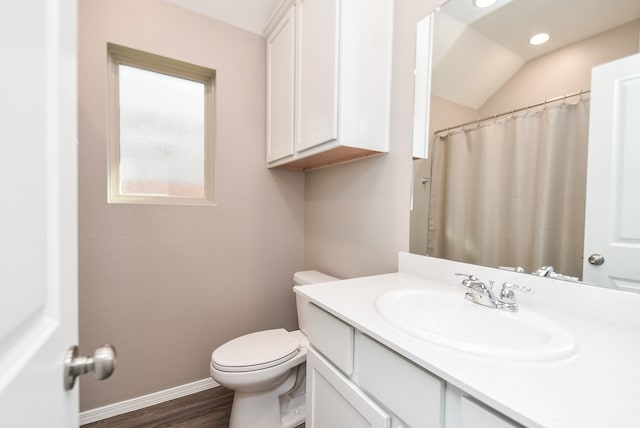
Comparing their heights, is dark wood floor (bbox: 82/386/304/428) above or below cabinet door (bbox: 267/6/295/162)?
below

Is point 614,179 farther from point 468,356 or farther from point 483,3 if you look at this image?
point 483,3

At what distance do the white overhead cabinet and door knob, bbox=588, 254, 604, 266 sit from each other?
832 millimetres

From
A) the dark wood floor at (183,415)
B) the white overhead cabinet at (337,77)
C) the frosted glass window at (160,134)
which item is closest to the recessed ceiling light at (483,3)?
the white overhead cabinet at (337,77)

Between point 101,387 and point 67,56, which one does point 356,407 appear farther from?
point 101,387

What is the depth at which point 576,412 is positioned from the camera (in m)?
0.39

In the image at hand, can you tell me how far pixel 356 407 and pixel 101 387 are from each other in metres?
1.51

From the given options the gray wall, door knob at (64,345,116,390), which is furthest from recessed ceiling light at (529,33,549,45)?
the gray wall

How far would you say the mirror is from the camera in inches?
29.2

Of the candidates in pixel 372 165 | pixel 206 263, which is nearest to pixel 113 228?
pixel 206 263

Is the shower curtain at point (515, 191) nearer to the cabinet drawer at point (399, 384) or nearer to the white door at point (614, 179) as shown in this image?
the white door at point (614, 179)

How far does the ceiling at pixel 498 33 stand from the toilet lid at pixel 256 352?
A: 53.9 inches

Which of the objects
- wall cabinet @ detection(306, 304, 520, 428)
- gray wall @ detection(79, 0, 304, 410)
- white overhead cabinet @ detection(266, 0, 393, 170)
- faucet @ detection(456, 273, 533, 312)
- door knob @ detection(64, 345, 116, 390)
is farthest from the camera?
gray wall @ detection(79, 0, 304, 410)

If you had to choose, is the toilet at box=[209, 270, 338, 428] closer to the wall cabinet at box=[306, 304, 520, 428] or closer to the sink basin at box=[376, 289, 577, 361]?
the wall cabinet at box=[306, 304, 520, 428]

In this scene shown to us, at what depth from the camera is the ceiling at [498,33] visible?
2.46ft
